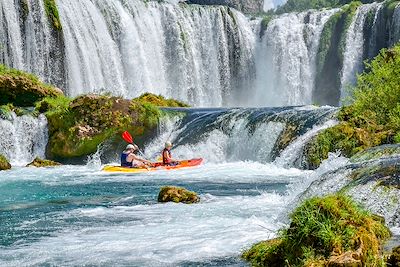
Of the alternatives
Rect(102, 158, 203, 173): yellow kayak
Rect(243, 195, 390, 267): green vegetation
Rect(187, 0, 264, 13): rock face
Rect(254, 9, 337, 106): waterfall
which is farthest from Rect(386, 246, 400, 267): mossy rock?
Rect(187, 0, 264, 13): rock face

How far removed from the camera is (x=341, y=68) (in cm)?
3991

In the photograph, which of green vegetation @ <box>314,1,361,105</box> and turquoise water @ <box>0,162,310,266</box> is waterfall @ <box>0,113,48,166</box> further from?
green vegetation @ <box>314,1,361,105</box>

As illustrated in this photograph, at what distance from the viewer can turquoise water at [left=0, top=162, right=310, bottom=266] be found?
7.43m

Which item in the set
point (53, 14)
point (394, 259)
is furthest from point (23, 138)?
point (394, 259)

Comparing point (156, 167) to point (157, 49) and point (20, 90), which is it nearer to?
point (20, 90)

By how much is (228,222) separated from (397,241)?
3201 millimetres

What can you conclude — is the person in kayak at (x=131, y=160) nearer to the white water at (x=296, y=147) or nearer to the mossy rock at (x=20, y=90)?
the white water at (x=296, y=147)

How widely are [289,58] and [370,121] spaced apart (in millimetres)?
25613

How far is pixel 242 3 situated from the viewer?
2857 inches

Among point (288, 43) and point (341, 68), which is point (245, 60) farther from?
point (341, 68)

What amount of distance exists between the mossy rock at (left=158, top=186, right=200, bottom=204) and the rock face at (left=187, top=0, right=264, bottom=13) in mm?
59235

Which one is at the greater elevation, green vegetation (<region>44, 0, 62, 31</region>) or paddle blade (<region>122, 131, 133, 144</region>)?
green vegetation (<region>44, 0, 62, 31</region>)

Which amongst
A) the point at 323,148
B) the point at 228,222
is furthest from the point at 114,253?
the point at 323,148

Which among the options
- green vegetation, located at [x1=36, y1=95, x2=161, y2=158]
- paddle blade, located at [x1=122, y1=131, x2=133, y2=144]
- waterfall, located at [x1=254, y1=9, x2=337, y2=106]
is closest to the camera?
paddle blade, located at [x1=122, y1=131, x2=133, y2=144]
